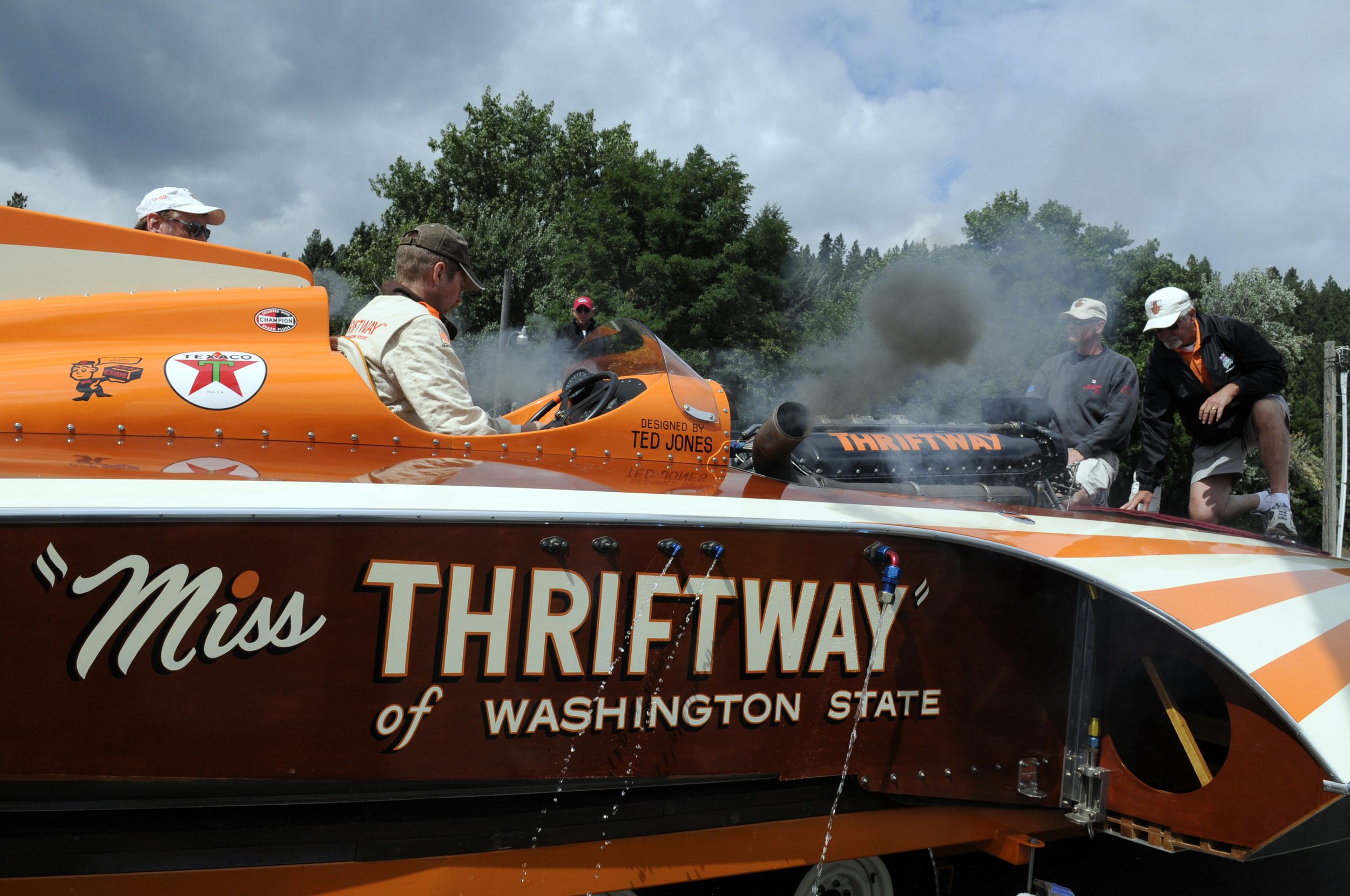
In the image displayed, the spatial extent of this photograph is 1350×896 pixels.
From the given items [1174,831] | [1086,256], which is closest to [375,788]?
[1174,831]

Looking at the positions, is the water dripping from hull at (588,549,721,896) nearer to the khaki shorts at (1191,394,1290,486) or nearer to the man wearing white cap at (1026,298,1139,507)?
the man wearing white cap at (1026,298,1139,507)

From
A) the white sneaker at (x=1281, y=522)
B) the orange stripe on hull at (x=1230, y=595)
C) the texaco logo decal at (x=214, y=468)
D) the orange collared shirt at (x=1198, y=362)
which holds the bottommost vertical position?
the orange stripe on hull at (x=1230, y=595)

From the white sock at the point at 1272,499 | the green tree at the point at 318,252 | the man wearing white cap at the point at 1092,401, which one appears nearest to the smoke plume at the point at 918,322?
the man wearing white cap at the point at 1092,401

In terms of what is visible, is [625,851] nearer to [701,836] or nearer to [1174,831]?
[701,836]

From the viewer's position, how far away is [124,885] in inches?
58.6

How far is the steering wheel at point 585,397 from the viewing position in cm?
288

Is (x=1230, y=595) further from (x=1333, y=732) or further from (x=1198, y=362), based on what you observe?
(x=1198, y=362)

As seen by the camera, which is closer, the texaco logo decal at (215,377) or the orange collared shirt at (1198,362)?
the texaco logo decal at (215,377)

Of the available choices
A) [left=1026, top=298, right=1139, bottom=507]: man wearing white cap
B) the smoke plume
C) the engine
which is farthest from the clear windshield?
the smoke plume

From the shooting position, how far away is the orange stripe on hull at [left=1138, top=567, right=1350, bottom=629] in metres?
2.07

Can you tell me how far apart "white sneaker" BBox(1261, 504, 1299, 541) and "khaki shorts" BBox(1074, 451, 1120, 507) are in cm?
67

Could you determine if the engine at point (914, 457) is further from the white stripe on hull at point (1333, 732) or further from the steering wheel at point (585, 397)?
the white stripe on hull at point (1333, 732)

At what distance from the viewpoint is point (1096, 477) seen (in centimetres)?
416

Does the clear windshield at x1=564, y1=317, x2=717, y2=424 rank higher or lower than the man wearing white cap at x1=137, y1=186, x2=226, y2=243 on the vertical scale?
lower
